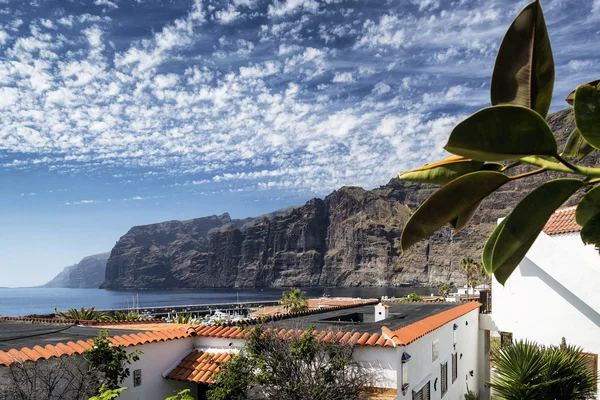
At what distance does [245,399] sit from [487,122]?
821 centimetres

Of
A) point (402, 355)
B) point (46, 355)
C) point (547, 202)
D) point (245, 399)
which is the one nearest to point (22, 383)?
point (46, 355)

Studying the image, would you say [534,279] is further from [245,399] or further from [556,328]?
[245,399]

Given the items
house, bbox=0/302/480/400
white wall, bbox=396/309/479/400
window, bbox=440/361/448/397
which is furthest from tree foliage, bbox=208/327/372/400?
window, bbox=440/361/448/397

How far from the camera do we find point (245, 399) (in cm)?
884

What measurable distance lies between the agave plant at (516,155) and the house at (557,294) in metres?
13.7

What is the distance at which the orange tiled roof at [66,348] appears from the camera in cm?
689

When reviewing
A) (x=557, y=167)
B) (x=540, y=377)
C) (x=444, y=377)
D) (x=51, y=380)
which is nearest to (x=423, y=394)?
(x=540, y=377)

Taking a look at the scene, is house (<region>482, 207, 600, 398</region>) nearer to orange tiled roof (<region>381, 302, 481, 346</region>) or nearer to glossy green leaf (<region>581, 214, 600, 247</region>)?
orange tiled roof (<region>381, 302, 481, 346</region>)

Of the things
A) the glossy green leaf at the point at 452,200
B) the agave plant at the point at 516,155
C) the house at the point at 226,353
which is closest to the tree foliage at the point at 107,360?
the house at the point at 226,353

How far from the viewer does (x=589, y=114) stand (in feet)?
6.80

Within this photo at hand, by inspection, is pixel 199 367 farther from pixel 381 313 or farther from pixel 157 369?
pixel 381 313

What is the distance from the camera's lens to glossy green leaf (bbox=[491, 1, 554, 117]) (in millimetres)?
2291

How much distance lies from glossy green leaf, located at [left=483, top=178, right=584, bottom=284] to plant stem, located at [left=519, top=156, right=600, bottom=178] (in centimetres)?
5

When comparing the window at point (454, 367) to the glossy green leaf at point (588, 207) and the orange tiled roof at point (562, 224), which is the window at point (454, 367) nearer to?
the orange tiled roof at point (562, 224)
